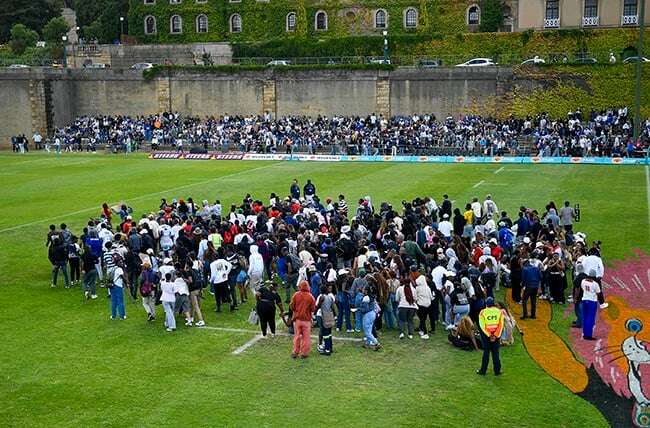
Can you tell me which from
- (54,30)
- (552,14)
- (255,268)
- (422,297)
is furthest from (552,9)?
(422,297)

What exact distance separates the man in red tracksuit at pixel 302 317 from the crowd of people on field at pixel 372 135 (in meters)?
34.1

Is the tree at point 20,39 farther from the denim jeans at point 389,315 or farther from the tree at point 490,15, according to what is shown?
the denim jeans at point 389,315

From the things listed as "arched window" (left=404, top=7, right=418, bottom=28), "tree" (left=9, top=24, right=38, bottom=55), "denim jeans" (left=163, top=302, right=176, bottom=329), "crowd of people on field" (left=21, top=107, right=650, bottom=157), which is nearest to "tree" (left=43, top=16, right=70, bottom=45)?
"tree" (left=9, top=24, right=38, bottom=55)

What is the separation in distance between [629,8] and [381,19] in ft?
70.8

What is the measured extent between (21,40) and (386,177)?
54.8m

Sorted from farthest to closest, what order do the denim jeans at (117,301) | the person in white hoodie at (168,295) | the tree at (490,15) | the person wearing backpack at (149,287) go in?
1. the tree at (490,15)
2. the denim jeans at (117,301)
3. the person wearing backpack at (149,287)
4. the person in white hoodie at (168,295)

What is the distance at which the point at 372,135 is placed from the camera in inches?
2055

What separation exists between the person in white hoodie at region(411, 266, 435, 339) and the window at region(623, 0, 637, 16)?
5458 cm

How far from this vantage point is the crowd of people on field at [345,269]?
15.8 metres

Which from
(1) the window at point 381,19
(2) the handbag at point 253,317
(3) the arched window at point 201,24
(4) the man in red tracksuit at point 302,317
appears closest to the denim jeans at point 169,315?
(2) the handbag at point 253,317

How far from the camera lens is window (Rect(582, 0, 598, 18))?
64.2m

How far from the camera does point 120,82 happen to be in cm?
6406

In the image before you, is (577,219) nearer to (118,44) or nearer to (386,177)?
(386,177)

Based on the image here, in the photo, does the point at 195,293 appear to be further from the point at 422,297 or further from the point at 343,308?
the point at 422,297
